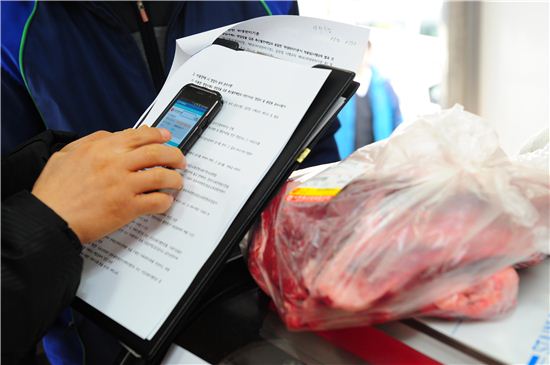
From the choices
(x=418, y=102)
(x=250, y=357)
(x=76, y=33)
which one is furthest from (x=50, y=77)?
(x=418, y=102)

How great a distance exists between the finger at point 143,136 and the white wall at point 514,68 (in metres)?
1.06

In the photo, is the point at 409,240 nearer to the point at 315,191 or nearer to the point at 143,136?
the point at 315,191

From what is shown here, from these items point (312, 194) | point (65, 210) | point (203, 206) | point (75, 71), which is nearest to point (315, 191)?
point (312, 194)

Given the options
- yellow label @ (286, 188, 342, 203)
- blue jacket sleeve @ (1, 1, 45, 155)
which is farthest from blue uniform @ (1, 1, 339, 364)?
yellow label @ (286, 188, 342, 203)

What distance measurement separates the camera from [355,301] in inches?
14.3

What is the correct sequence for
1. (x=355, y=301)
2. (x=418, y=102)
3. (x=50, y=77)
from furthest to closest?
(x=418, y=102) → (x=50, y=77) → (x=355, y=301)

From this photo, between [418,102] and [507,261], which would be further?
Result: [418,102]

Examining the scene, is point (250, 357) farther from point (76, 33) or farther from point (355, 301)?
point (76, 33)

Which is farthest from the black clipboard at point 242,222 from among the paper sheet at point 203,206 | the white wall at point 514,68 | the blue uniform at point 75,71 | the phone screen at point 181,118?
the white wall at point 514,68

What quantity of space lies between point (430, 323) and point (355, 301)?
74 millimetres

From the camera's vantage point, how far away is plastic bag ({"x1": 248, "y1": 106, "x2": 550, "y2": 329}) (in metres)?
0.37

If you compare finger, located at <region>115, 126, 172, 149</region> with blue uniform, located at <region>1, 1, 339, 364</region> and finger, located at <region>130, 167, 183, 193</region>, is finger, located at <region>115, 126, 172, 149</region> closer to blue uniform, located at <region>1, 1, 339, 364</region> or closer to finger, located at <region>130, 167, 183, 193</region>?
finger, located at <region>130, 167, 183, 193</region>

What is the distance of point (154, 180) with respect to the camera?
18.3 inches

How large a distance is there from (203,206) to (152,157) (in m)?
0.07
